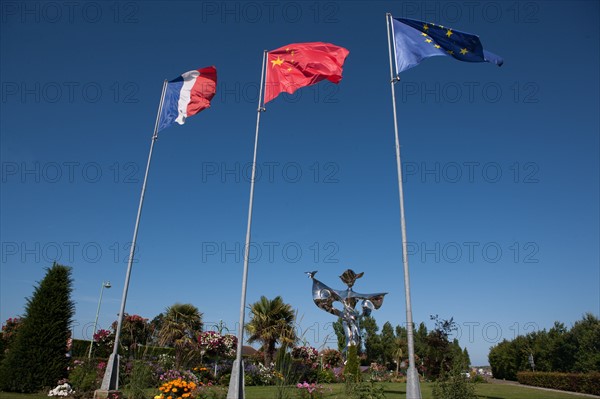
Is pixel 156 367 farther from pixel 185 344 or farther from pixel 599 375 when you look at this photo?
pixel 599 375

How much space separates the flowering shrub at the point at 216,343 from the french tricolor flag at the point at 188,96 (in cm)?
1707

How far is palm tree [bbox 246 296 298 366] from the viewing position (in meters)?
28.1

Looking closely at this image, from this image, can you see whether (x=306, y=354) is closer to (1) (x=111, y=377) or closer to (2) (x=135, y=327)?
(2) (x=135, y=327)

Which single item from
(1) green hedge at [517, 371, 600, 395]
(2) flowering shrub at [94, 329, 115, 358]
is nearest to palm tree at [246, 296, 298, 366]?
(2) flowering shrub at [94, 329, 115, 358]

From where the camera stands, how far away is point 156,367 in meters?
16.2

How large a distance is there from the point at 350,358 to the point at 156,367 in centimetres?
1076

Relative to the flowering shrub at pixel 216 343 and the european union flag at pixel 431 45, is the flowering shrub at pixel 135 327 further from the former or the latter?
the european union flag at pixel 431 45

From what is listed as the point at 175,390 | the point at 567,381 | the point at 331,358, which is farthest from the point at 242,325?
the point at 567,381

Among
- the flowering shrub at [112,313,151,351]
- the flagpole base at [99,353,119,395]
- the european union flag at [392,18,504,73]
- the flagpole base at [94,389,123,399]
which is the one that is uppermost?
the european union flag at [392,18,504,73]

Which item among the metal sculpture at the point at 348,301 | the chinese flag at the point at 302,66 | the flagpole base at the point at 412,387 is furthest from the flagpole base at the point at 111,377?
the metal sculpture at the point at 348,301

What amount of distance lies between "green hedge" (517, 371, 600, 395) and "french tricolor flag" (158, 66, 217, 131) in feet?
107

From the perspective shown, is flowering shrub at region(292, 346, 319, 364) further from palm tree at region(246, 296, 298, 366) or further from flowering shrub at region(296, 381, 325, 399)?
flowering shrub at region(296, 381, 325, 399)

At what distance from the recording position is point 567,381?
32.0 metres

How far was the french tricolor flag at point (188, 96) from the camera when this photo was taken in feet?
49.5
